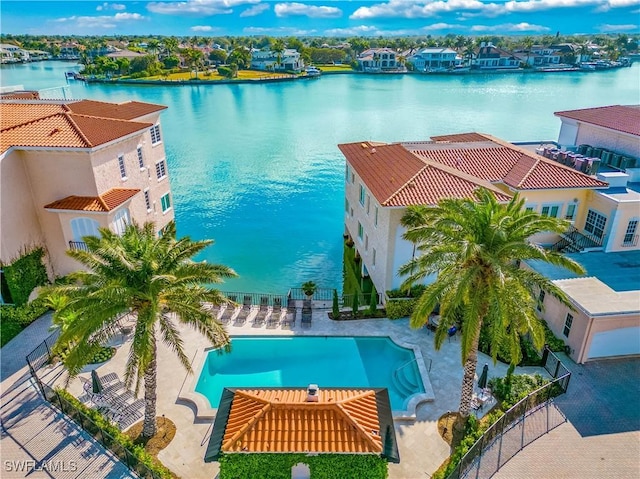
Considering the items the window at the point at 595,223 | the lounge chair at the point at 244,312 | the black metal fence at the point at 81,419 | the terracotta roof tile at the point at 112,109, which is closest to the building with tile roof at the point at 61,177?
the terracotta roof tile at the point at 112,109

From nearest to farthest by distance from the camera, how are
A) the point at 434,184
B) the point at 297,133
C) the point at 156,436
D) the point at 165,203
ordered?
the point at 156,436, the point at 434,184, the point at 165,203, the point at 297,133

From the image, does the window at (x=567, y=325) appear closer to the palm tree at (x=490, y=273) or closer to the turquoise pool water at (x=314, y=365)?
the turquoise pool water at (x=314, y=365)

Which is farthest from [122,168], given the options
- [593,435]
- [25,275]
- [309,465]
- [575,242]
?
[575,242]

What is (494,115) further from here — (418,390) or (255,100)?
(418,390)

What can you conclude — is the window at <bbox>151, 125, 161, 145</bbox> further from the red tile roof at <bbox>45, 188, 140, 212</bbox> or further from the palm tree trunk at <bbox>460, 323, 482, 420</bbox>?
the palm tree trunk at <bbox>460, 323, 482, 420</bbox>

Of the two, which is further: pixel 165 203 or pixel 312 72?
pixel 312 72

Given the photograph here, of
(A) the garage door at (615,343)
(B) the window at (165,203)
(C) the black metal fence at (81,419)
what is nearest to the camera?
(C) the black metal fence at (81,419)

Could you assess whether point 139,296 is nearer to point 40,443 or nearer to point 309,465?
point 309,465

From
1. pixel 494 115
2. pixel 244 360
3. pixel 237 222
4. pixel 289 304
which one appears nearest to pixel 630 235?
pixel 289 304
